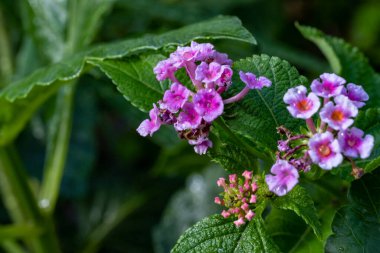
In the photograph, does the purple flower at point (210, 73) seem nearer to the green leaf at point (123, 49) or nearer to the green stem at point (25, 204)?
the green leaf at point (123, 49)


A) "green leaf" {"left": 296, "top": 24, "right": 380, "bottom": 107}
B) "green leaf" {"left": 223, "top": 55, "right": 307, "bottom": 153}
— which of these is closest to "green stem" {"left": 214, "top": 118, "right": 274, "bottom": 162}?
"green leaf" {"left": 223, "top": 55, "right": 307, "bottom": 153}

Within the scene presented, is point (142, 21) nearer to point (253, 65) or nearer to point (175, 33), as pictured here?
point (175, 33)

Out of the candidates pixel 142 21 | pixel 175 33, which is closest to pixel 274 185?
pixel 175 33

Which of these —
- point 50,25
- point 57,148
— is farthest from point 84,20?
point 57,148

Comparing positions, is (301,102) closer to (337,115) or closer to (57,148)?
(337,115)

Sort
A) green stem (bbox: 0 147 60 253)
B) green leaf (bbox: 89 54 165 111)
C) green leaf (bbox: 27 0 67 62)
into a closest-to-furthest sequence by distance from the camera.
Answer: green leaf (bbox: 89 54 165 111) < green stem (bbox: 0 147 60 253) < green leaf (bbox: 27 0 67 62)

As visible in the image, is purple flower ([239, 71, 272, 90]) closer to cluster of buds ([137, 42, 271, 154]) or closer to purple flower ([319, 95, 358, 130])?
cluster of buds ([137, 42, 271, 154])
